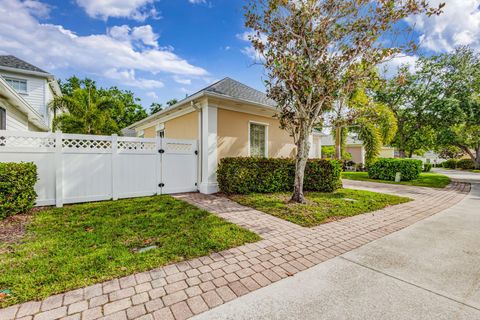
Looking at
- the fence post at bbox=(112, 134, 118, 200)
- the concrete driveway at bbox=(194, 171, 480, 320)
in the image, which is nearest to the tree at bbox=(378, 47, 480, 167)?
the concrete driveway at bbox=(194, 171, 480, 320)

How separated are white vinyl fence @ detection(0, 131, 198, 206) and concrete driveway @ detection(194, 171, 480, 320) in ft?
18.4

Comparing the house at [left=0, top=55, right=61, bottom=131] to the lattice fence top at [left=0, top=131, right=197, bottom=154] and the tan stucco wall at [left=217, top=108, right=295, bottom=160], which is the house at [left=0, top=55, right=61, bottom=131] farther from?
the tan stucco wall at [left=217, top=108, right=295, bottom=160]

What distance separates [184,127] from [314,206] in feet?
19.9

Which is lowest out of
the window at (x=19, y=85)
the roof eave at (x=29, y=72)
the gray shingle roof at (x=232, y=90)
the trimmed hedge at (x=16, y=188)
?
the trimmed hedge at (x=16, y=188)

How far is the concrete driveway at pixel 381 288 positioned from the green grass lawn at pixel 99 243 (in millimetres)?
1236

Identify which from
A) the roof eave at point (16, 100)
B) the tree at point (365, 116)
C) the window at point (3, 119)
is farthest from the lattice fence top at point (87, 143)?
the tree at point (365, 116)

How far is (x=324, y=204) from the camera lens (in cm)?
618

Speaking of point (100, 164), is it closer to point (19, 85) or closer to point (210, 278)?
point (210, 278)

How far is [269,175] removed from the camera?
25.2ft

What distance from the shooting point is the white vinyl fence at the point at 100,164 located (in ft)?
17.4

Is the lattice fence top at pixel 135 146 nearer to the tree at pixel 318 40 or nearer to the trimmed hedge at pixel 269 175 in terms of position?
the trimmed hedge at pixel 269 175

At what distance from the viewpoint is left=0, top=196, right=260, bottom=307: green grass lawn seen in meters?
2.38

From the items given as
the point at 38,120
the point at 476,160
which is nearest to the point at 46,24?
the point at 38,120

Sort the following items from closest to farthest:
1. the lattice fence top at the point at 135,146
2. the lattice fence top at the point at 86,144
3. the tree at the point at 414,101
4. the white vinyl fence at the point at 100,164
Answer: the white vinyl fence at the point at 100,164, the lattice fence top at the point at 86,144, the lattice fence top at the point at 135,146, the tree at the point at 414,101
